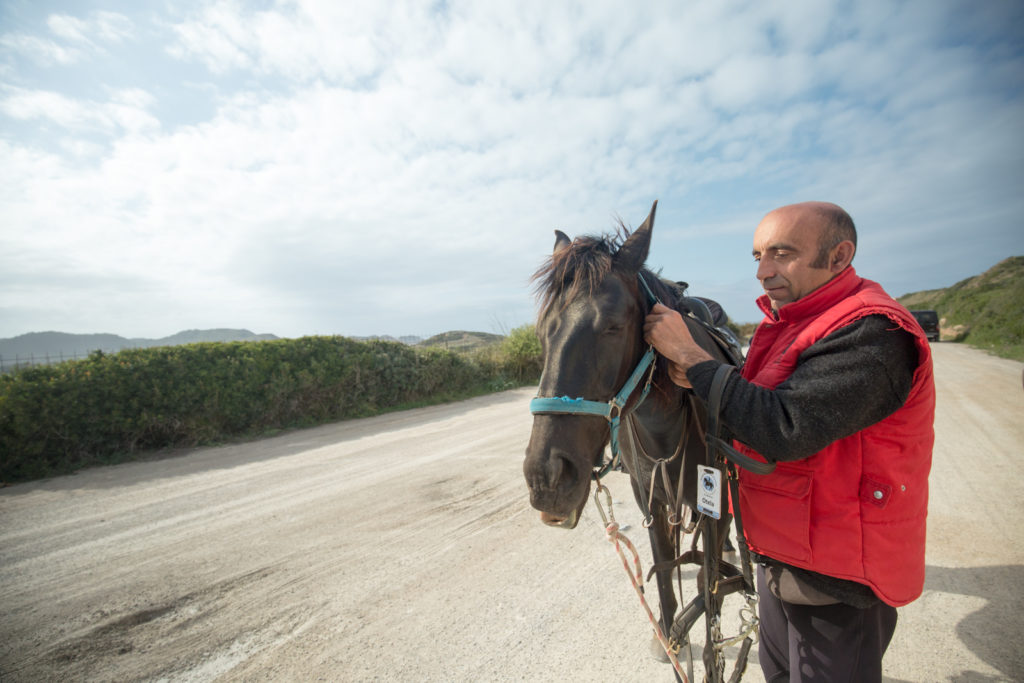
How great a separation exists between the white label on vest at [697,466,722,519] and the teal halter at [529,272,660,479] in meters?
0.32

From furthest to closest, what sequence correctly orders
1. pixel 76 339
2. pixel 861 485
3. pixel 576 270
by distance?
pixel 76 339, pixel 576 270, pixel 861 485

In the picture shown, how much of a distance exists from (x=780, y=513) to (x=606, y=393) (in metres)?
0.66

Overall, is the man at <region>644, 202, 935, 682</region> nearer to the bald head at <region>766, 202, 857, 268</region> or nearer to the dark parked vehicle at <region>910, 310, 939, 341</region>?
the bald head at <region>766, 202, 857, 268</region>

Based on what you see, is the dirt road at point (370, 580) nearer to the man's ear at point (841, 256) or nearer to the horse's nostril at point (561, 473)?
the horse's nostril at point (561, 473)

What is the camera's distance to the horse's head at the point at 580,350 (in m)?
1.46

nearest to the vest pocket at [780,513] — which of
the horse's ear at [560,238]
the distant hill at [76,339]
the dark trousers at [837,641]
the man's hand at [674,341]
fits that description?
the dark trousers at [837,641]

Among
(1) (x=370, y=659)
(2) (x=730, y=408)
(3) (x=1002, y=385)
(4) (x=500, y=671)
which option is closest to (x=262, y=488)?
(1) (x=370, y=659)

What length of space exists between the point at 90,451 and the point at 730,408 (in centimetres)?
898

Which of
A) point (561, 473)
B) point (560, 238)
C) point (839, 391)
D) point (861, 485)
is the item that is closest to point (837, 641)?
point (861, 485)

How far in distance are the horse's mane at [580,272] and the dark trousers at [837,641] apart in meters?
1.23

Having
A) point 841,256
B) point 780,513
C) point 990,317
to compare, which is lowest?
point 780,513

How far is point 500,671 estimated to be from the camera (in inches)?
99.0

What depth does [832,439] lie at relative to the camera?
1128 mm

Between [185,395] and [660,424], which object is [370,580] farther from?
[185,395]
